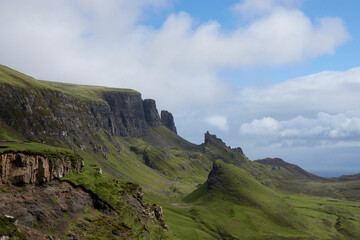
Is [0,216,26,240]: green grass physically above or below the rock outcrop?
below

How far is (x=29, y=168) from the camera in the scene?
2462 inches

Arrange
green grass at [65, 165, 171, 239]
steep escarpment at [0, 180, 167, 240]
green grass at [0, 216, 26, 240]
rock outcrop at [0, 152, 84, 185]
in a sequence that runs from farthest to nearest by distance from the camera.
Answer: green grass at [65, 165, 171, 239]
rock outcrop at [0, 152, 84, 185]
steep escarpment at [0, 180, 167, 240]
green grass at [0, 216, 26, 240]

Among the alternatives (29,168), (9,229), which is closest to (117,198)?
(29,168)

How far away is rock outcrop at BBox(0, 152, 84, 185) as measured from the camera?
57688 millimetres

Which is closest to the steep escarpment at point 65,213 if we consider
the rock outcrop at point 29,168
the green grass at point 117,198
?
the green grass at point 117,198

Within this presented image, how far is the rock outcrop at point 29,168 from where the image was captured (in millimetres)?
57688

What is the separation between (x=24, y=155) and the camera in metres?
62.7

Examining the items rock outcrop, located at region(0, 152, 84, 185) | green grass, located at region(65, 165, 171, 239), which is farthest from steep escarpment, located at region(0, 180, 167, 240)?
rock outcrop, located at region(0, 152, 84, 185)

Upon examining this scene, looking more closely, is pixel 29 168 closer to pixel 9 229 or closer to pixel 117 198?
pixel 9 229

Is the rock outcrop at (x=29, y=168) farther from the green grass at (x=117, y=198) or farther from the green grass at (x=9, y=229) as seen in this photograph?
the green grass at (x=9, y=229)

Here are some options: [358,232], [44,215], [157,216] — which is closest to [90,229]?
[44,215]

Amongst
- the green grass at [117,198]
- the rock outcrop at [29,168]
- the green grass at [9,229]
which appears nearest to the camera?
the green grass at [9,229]

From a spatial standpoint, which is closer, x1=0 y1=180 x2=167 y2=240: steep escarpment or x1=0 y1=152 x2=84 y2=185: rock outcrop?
x1=0 y1=180 x2=167 y2=240: steep escarpment

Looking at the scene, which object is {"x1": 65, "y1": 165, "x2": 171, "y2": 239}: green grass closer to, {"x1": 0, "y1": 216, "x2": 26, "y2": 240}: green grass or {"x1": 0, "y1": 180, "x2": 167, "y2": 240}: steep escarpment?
{"x1": 0, "y1": 180, "x2": 167, "y2": 240}: steep escarpment
